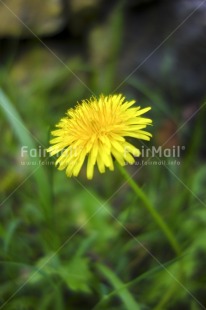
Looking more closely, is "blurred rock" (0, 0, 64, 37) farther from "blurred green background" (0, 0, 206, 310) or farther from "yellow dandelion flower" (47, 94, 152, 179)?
"yellow dandelion flower" (47, 94, 152, 179)

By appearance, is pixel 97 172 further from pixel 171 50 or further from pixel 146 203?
pixel 146 203

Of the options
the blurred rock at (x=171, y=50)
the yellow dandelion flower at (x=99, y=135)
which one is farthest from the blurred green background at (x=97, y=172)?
the yellow dandelion flower at (x=99, y=135)

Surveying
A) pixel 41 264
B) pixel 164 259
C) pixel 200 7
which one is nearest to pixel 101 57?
pixel 200 7

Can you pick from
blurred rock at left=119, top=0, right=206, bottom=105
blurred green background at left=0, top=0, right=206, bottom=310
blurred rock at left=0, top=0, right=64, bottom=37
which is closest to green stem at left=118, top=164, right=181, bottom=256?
blurred green background at left=0, top=0, right=206, bottom=310

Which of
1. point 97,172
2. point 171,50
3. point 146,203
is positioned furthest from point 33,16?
point 146,203

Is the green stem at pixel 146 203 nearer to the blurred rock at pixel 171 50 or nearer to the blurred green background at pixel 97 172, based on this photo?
the blurred green background at pixel 97 172

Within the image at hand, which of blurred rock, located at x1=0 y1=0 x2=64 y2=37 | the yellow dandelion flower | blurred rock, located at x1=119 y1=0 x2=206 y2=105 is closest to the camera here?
the yellow dandelion flower

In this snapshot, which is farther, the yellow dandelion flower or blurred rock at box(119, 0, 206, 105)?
blurred rock at box(119, 0, 206, 105)

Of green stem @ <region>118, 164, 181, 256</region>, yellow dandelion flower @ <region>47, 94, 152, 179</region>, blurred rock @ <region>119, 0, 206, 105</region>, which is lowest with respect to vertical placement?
green stem @ <region>118, 164, 181, 256</region>
